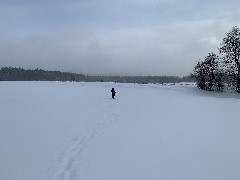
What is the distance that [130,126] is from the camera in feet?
65.0

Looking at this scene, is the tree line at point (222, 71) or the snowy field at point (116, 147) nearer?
the snowy field at point (116, 147)

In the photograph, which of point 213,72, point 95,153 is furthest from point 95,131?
point 213,72

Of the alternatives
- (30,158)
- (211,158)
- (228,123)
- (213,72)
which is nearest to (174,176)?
(211,158)

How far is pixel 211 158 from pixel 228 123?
28.3ft

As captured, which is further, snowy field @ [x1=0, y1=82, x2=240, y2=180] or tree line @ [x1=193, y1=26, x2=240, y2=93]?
tree line @ [x1=193, y1=26, x2=240, y2=93]

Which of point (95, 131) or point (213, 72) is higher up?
point (213, 72)

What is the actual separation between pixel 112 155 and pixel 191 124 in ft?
28.9

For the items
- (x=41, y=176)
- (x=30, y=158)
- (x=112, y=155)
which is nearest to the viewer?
(x=41, y=176)

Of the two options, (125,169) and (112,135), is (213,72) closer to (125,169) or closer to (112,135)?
(112,135)

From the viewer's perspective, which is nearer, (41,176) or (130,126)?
(41,176)

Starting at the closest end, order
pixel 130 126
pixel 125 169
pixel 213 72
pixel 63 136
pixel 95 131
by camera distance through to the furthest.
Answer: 1. pixel 125 169
2. pixel 63 136
3. pixel 95 131
4. pixel 130 126
5. pixel 213 72

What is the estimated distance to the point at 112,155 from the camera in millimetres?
13203

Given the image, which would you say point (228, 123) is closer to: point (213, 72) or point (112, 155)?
point (112, 155)

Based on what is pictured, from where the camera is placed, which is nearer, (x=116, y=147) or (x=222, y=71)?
(x=116, y=147)
